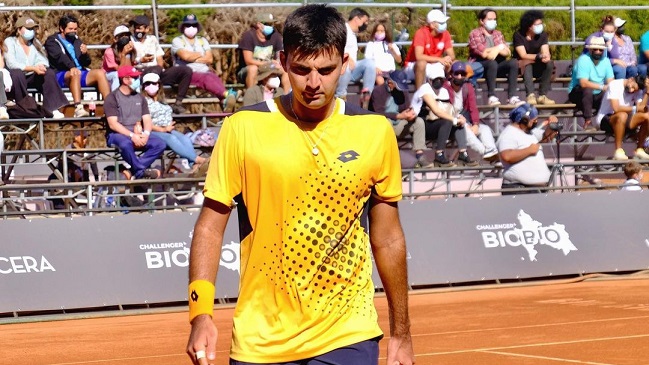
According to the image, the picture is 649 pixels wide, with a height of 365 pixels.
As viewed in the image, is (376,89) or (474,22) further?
(474,22)

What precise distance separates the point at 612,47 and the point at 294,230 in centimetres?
1929

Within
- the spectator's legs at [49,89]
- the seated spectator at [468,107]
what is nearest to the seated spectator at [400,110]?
the seated spectator at [468,107]

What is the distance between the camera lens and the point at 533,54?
23297 millimetres

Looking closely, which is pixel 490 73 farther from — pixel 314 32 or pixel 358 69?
pixel 314 32

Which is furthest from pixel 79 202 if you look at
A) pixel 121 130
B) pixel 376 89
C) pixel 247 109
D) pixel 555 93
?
pixel 247 109

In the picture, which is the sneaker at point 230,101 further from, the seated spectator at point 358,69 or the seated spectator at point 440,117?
the seated spectator at point 440,117

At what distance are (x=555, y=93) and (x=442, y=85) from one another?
4037 millimetres

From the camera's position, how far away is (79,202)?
17156mm

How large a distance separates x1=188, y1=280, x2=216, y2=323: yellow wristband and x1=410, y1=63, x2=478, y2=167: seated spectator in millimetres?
15357

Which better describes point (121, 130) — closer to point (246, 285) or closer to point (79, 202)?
point (79, 202)

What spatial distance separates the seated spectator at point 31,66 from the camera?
18891 mm

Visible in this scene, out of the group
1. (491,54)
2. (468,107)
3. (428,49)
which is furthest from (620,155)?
(428,49)

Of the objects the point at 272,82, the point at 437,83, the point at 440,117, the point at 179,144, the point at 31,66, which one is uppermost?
the point at 31,66

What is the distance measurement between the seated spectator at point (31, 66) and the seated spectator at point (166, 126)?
1.52 metres
